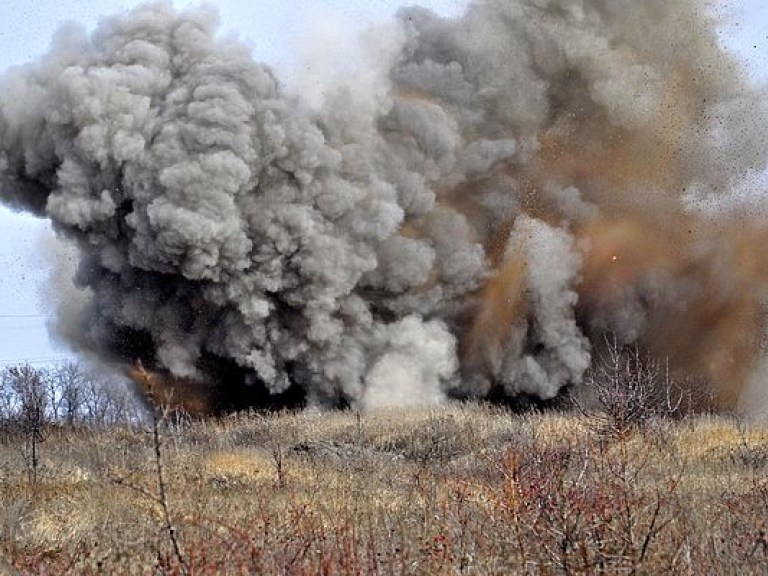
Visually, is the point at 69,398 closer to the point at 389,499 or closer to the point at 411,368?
the point at 411,368

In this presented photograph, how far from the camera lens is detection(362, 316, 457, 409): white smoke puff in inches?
1181

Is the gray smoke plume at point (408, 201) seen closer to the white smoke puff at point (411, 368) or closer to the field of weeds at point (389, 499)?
the white smoke puff at point (411, 368)

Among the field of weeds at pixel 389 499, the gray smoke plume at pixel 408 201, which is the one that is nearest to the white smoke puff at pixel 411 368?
the gray smoke plume at pixel 408 201

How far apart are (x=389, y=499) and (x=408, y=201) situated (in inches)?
773

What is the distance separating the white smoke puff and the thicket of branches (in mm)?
7964

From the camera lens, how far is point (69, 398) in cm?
3256

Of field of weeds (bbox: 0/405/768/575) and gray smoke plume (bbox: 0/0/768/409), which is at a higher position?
gray smoke plume (bbox: 0/0/768/409)

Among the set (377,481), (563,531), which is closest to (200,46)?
(377,481)

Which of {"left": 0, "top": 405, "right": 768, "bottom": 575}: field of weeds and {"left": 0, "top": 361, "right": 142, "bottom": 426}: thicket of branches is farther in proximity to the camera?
{"left": 0, "top": 361, "right": 142, "bottom": 426}: thicket of branches

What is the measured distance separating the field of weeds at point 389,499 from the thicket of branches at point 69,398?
104 centimetres

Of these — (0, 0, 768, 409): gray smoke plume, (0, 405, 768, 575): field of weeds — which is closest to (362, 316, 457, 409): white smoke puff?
(0, 0, 768, 409): gray smoke plume

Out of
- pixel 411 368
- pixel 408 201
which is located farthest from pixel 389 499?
pixel 408 201

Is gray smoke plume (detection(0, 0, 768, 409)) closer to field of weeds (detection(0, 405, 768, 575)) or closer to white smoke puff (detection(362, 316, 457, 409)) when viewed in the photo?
white smoke puff (detection(362, 316, 457, 409))

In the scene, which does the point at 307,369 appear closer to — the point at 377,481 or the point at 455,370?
the point at 455,370
